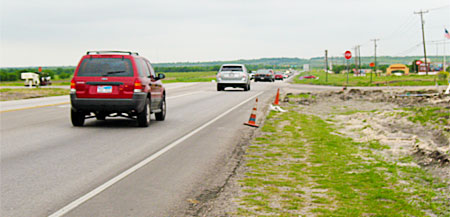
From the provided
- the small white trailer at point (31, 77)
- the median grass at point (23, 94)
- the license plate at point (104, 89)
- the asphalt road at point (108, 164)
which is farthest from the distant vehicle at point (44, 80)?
the license plate at point (104, 89)

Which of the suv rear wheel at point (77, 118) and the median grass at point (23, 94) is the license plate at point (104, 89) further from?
the median grass at point (23, 94)

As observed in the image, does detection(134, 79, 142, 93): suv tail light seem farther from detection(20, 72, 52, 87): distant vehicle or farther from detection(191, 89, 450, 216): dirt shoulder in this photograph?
detection(20, 72, 52, 87): distant vehicle

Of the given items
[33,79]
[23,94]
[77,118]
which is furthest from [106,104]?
[33,79]

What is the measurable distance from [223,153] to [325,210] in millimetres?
4653

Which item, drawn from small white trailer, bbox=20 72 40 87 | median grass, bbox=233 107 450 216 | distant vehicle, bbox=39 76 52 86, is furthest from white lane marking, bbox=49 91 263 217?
distant vehicle, bbox=39 76 52 86

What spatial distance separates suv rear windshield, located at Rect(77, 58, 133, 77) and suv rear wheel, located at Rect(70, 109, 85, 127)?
1.14 metres

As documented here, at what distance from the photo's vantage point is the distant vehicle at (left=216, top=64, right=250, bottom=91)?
39.9 metres

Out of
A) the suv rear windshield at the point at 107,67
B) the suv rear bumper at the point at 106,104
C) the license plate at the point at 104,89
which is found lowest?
the suv rear bumper at the point at 106,104

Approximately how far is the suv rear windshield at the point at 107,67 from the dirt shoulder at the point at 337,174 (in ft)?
12.6

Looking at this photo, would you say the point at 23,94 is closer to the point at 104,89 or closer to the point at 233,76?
the point at 233,76

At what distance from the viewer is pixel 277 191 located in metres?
7.54

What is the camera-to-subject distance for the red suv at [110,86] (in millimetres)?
14578

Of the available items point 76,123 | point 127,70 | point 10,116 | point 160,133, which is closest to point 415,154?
point 160,133

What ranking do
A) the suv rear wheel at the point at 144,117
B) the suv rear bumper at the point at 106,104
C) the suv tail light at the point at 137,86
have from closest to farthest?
the suv rear bumper at the point at 106,104
the suv tail light at the point at 137,86
the suv rear wheel at the point at 144,117
